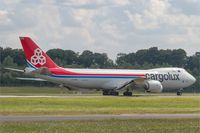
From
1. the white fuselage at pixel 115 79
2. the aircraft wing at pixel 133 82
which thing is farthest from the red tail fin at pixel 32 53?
the aircraft wing at pixel 133 82

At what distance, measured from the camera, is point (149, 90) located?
204 feet

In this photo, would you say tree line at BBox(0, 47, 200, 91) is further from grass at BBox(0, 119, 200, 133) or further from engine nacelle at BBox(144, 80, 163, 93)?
grass at BBox(0, 119, 200, 133)

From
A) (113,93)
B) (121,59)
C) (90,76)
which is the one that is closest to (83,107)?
(90,76)

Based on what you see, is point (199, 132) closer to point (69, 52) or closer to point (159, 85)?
point (159, 85)

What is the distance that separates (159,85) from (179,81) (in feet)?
23.5

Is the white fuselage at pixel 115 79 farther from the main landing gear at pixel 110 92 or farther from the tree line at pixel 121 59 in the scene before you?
the tree line at pixel 121 59

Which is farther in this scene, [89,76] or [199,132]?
[89,76]

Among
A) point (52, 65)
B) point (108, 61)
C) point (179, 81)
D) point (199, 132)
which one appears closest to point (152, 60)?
point (108, 61)

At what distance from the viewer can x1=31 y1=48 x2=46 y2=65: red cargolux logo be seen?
196ft

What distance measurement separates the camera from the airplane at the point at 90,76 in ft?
195

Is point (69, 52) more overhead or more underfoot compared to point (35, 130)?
more overhead

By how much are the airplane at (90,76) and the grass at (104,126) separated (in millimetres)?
35354

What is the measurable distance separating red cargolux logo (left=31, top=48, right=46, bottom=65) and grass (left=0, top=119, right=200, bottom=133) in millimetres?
35966

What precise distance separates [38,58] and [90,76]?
605 centimetres
